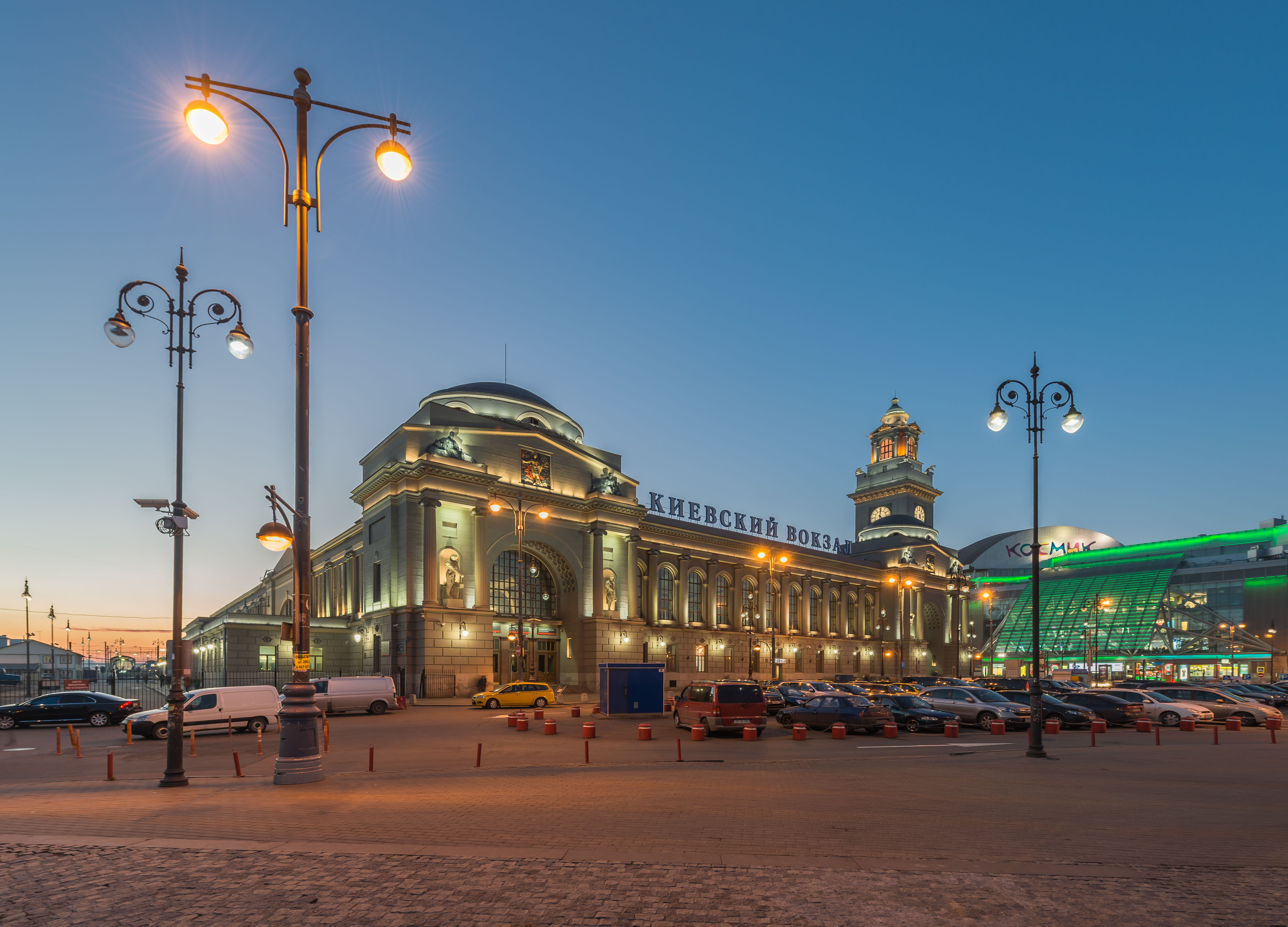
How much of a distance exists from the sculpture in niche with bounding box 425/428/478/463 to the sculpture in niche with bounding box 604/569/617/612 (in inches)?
589

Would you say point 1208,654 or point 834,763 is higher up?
point 834,763

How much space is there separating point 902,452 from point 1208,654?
4482 centimetres

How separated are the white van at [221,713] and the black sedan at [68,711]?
18.7ft

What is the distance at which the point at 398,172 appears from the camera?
14.2 metres

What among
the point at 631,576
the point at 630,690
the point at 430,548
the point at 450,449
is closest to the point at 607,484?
the point at 631,576

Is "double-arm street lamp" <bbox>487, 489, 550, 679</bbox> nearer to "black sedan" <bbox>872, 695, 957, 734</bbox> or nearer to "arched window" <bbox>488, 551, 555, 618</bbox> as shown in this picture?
"arched window" <bbox>488, 551, 555, 618</bbox>

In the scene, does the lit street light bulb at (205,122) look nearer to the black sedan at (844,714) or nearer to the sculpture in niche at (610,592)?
the black sedan at (844,714)

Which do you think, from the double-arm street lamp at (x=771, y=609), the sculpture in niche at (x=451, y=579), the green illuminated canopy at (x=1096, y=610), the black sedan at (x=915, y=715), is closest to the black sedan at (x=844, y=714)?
the black sedan at (x=915, y=715)

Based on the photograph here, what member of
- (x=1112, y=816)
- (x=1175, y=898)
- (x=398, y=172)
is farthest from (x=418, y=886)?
(x=398, y=172)

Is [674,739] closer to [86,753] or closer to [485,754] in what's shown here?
[485,754]

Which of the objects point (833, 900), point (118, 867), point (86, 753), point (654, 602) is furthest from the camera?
point (654, 602)

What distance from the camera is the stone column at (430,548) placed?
53.8m

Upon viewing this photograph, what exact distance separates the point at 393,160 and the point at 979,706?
1152 inches

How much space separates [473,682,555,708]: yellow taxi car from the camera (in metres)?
40.5
